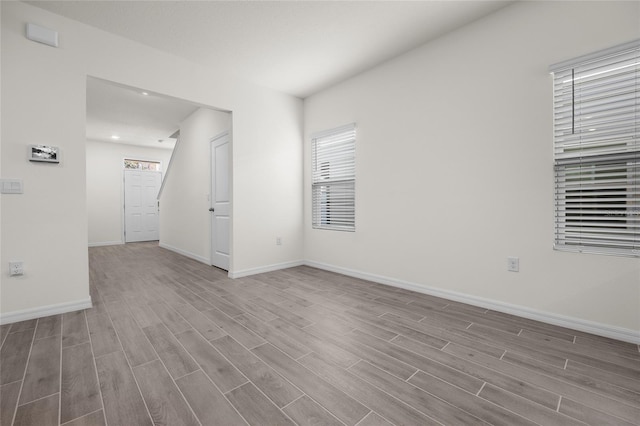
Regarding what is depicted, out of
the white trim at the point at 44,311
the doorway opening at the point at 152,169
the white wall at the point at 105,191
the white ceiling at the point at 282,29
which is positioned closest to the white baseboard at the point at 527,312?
the doorway opening at the point at 152,169

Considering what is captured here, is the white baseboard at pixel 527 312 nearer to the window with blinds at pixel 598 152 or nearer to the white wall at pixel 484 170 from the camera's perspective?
the white wall at pixel 484 170

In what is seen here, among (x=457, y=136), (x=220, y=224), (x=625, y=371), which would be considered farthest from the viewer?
(x=220, y=224)

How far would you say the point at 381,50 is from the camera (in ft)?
10.3

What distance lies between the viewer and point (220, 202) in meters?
4.38

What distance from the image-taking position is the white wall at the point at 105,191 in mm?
6996

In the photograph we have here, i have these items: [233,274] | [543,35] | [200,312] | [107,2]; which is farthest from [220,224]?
[543,35]

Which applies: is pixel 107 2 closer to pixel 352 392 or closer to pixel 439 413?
pixel 352 392

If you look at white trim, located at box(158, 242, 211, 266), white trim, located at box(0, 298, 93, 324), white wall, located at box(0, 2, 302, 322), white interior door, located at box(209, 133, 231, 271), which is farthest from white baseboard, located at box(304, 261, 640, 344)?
white wall, located at box(0, 2, 302, 322)

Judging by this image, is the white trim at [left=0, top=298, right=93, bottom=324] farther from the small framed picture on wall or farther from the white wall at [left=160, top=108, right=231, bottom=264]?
the white wall at [left=160, top=108, right=231, bottom=264]

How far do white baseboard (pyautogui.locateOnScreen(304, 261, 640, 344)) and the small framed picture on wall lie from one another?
347 cm

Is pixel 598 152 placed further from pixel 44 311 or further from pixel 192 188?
pixel 192 188

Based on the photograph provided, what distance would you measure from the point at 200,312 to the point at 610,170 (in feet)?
11.4

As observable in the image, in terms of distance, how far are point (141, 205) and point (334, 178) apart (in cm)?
640

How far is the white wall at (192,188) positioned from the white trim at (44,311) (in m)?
2.04
